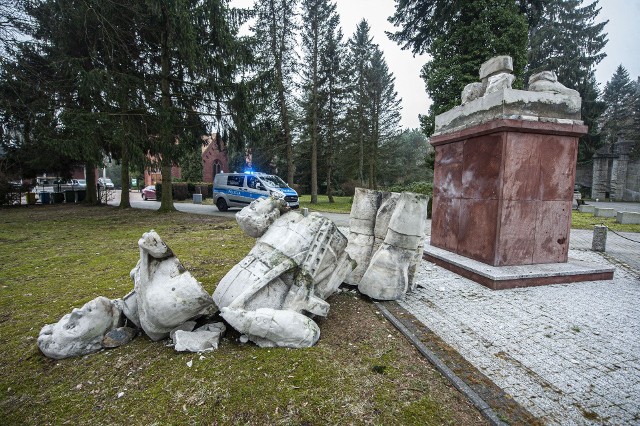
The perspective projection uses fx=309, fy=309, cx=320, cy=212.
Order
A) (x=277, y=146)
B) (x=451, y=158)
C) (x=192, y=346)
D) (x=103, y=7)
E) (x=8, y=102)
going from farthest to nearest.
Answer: (x=277, y=146) → (x=103, y=7) → (x=8, y=102) → (x=451, y=158) → (x=192, y=346)

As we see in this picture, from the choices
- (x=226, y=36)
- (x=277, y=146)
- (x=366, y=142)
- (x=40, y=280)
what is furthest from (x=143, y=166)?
(x=366, y=142)

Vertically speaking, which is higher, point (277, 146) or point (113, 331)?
point (277, 146)

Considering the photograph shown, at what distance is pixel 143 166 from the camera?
39.9 ft

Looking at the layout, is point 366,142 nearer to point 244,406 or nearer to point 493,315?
point 493,315

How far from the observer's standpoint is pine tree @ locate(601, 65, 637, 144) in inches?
1341

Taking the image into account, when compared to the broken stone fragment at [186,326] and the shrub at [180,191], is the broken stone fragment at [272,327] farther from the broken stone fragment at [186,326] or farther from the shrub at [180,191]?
the shrub at [180,191]

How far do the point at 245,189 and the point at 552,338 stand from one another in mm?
15250

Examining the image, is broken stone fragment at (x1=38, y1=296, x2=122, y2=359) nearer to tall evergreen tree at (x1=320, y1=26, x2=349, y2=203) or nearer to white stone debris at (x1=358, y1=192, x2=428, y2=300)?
white stone debris at (x1=358, y1=192, x2=428, y2=300)

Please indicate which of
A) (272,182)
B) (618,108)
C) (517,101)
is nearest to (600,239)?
(517,101)

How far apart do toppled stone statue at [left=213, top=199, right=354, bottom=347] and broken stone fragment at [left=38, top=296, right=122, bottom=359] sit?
94 centimetres

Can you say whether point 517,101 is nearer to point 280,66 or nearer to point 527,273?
point 527,273

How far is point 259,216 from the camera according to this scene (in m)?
3.44

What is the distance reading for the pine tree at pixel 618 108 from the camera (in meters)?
34.1

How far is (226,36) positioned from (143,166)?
627 centimetres
